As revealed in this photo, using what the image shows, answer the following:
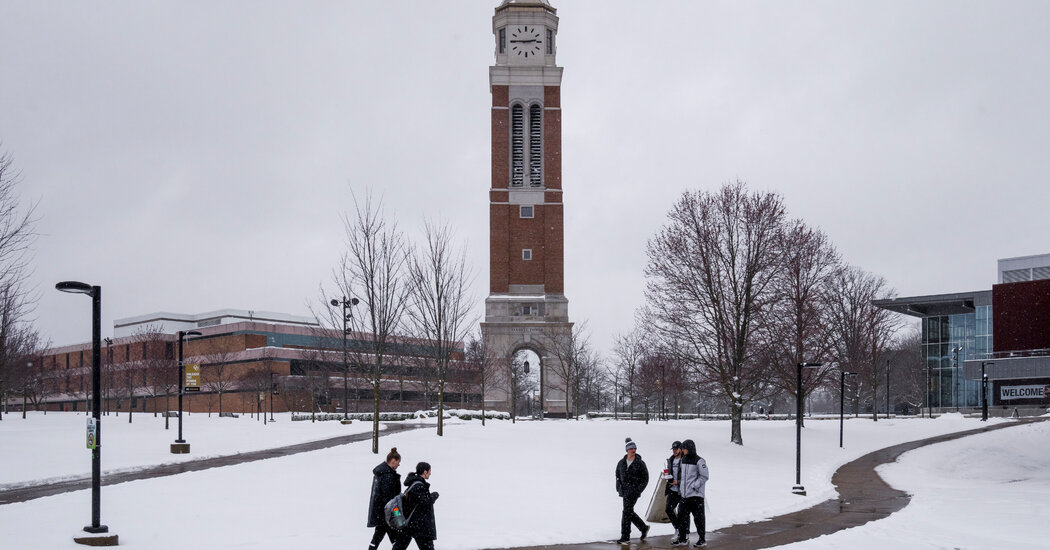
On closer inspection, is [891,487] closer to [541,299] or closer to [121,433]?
[121,433]

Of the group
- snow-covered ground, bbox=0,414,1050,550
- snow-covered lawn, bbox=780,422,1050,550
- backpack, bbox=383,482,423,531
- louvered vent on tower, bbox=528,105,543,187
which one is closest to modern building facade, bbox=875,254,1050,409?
snow-covered lawn, bbox=780,422,1050,550

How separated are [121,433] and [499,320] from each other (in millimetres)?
36694

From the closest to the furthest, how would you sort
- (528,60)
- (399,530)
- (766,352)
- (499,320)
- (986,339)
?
1. (399,530)
2. (766,352)
3. (499,320)
4. (528,60)
5. (986,339)

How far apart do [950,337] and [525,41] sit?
53736mm

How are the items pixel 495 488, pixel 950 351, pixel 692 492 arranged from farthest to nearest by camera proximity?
1. pixel 950 351
2. pixel 495 488
3. pixel 692 492

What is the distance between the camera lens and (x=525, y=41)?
76000mm

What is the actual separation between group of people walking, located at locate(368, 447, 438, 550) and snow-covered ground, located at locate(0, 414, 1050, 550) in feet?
9.02

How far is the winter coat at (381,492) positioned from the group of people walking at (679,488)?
13.1 ft

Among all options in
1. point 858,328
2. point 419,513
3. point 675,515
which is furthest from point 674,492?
point 858,328

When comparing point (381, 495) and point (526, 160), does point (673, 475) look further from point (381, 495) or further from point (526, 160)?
point (526, 160)

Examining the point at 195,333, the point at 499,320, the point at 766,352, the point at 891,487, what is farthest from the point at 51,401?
the point at 891,487

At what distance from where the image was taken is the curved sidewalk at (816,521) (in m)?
14.1

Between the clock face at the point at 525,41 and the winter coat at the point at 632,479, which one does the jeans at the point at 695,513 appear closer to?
the winter coat at the point at 632,479

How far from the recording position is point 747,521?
16.7 metres
